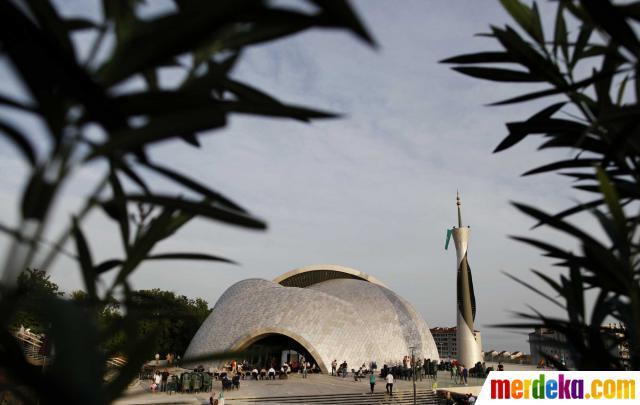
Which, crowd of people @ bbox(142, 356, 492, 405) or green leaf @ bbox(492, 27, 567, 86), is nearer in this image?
green leaf @ bbox(492, 27, 567, 86)

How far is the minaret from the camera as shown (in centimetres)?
2945

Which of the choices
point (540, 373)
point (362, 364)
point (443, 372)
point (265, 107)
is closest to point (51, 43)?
point (265, 107)

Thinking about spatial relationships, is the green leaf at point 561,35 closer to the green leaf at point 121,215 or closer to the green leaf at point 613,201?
the green leaf at point 613,201

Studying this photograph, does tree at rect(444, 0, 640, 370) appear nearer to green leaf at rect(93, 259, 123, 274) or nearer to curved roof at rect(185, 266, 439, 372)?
A: green leaf at rect(93, 259, 123, 274)

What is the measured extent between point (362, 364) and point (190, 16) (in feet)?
102

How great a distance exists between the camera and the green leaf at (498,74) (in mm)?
1988

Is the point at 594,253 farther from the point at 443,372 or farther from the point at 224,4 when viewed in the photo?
the point at 443,372

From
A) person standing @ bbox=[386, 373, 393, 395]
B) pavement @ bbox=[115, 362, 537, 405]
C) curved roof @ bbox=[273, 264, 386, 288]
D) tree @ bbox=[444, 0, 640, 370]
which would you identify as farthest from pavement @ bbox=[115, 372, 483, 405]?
tree @ bbox=[444, 0, 640, 370]

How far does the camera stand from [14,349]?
0.89m

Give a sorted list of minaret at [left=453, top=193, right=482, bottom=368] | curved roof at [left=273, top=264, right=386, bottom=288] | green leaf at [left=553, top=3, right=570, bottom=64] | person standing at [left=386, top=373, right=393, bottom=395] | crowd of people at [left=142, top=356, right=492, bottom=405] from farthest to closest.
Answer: curved roof at [left=273, top=264, right=386, bottom=288], minaret at [left=453, top=193, right=482, bottom=368], crowd of people at [left=142, top=356, right=492, bottom=405], person standing at [left=386, top=373, right=393, bottom=395], green leaf at [left=553, top=3, right=570, bottom=64]

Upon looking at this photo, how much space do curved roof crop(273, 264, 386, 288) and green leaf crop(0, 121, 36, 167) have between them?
4214 centimetres

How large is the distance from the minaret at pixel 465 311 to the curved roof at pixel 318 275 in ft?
41.8

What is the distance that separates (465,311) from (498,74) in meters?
29.7

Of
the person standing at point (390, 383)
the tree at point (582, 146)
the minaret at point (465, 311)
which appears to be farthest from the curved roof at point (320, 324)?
the tree at point (582, 146)
